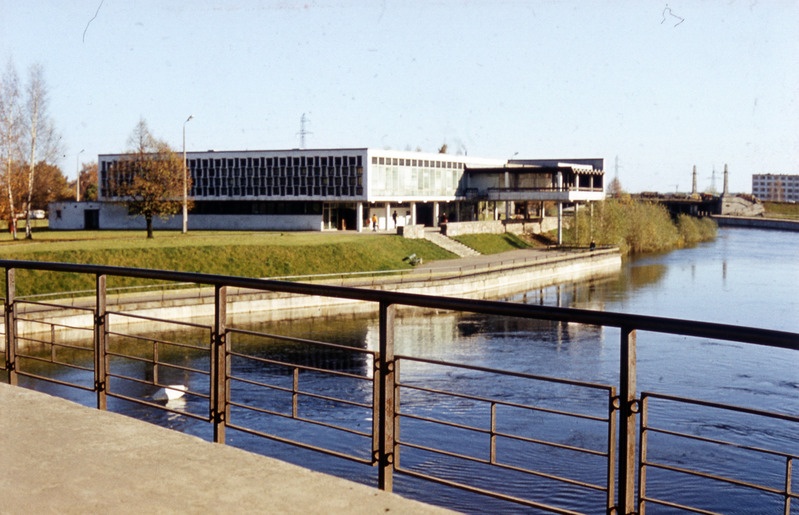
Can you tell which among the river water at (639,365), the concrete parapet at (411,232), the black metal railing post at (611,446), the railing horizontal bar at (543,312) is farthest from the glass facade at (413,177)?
the black metal railing post at (611,446)

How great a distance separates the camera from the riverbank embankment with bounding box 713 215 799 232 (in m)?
151

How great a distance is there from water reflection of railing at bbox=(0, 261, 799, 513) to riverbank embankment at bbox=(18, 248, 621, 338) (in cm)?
139

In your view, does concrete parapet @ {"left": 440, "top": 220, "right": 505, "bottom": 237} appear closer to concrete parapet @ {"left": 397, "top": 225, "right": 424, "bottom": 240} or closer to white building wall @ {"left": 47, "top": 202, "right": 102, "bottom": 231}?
concrete parapet @ {"left": 397, "top": 225, "right": 424, "bottom": 240}

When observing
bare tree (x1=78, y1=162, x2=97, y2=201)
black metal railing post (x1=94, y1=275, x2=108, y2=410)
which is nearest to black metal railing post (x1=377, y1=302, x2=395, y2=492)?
black metal railing post (x1=94, y1=275, x2=108, y2=410)

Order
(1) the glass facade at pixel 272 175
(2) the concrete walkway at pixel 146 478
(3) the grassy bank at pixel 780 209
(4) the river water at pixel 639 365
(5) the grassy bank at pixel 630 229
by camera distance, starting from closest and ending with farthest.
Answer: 1. (2) the concrete walkway at pixel 146 478
2. (4) the river water at pixel 639 365
3. (1) the glass facade at pixel 272 175
4. (5) the grassy bank at pixel 630 229
5. (3) the grassy bank at pixel 780 209

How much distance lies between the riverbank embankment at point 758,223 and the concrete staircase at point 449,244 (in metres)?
91.1

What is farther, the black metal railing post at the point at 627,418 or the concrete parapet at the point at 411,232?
the concrete parapet at the point at 411,232

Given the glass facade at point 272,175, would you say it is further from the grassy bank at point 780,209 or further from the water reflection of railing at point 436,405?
the grassy bank at point 780,209

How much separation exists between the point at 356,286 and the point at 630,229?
204 feet

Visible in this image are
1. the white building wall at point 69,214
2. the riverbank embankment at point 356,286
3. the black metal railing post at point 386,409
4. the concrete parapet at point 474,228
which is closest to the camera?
the black metal railing post at point 386,409

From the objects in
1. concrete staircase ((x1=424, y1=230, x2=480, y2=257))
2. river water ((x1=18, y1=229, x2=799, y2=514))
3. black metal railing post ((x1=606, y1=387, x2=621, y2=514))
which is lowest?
river water ((x1=18, y1=229, x2=799, y2=514))

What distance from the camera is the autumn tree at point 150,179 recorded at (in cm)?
6425

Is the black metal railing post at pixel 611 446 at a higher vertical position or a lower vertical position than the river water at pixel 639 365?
Result: higher

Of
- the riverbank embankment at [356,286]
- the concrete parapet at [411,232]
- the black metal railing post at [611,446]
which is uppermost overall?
the black metal railing post at [611,446]
